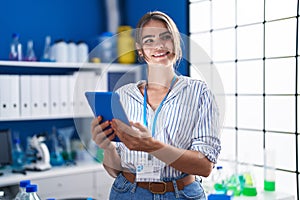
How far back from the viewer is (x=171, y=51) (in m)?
1.00

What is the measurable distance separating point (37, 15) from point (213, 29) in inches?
55.3

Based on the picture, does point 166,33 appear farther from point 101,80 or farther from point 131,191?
point 131,191

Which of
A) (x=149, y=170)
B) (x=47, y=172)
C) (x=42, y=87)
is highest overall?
(x=42, y=87)

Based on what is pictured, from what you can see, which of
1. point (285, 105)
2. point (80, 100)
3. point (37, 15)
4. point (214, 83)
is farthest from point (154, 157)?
point (37, 15)

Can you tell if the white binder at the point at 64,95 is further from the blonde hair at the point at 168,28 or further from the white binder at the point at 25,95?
the blonde hair at the point at 168,28

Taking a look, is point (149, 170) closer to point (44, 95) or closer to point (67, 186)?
point (67, 186)

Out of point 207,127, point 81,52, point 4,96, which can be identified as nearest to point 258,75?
point 81,52

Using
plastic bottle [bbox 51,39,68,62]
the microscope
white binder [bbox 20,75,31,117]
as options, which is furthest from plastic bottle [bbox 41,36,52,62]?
the microscope

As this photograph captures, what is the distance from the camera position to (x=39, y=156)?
2775mm

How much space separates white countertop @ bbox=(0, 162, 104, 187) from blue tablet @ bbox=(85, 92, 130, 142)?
162 cm

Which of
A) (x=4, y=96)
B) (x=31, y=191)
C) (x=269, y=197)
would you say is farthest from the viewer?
(x=4, y=96)

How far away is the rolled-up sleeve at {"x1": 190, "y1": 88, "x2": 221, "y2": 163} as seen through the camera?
41.1 inches

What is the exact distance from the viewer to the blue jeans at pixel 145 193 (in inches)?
44.9

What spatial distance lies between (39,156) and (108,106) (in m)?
1.94
